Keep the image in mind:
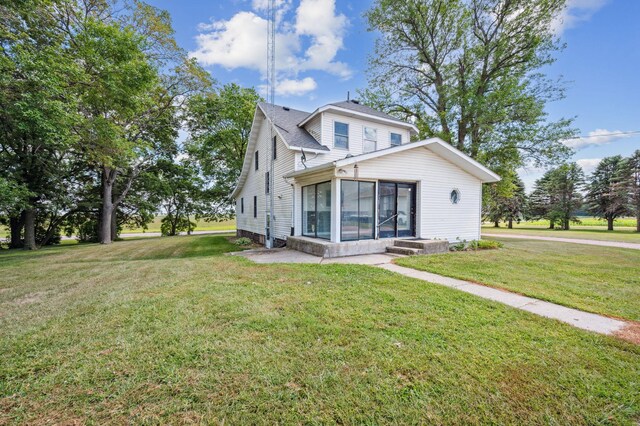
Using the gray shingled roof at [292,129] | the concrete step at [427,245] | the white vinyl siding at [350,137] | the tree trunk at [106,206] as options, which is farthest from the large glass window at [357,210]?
the tree trunk at [106,206]

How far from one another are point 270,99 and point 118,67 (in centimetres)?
557

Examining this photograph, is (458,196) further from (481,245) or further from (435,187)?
(481,245)

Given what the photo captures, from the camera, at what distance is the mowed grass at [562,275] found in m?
4.20

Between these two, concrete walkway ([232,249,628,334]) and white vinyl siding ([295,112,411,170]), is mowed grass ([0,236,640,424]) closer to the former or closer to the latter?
concrete walkway ([232,249,628,334])

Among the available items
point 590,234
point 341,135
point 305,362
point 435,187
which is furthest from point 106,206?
point 590,234

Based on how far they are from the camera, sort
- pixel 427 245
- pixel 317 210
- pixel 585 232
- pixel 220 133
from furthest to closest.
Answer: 1. pixel 585 232
2. pixel 220 133
3. pixel 317 210
4. pixel 427 245

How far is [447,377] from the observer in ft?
7.48

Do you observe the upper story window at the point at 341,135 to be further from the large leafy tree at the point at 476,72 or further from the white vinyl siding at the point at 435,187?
the large leafy tree at the point at 476,72

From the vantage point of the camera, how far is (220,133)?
2050 cm

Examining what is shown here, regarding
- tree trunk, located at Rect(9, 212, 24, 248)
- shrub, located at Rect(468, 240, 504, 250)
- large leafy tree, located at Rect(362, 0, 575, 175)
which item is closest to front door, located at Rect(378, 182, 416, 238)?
shrub, located at Rect(468, 240, 504, 250)

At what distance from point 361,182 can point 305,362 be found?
7074 millimetres

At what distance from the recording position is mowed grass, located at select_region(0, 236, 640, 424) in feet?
6.39

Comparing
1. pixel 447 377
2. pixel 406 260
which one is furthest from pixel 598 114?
pixel 447 377

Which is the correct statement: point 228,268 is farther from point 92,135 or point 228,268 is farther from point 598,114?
point 598,114
